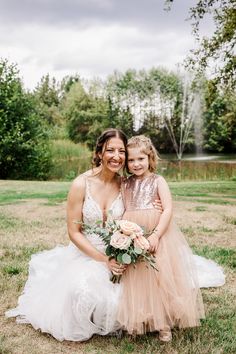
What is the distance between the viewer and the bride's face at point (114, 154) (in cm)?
405

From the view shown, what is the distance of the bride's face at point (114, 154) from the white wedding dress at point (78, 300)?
34 cm

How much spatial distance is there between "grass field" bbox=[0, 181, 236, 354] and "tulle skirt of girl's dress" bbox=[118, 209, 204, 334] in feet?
0.58

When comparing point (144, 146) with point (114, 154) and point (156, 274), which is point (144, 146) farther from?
point (156, 274)

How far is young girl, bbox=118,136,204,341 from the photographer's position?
3.72 metres

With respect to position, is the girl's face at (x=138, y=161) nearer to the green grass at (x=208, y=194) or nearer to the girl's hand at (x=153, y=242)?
the girl's hand at (x=153, y=242)

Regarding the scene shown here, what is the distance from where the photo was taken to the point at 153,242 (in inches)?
146

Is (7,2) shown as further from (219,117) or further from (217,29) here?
(219,117)

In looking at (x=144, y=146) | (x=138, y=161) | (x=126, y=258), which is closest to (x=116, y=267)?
(x=126, y=258)

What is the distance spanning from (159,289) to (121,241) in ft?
2.13

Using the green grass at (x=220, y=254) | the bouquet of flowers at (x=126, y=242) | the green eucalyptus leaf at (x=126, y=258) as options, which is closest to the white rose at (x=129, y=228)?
the bouquet of flowers at (x=126, y=242)

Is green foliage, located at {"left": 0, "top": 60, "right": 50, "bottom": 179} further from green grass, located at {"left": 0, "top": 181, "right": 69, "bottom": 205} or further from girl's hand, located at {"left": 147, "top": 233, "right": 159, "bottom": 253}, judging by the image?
girl's hand, located at {"left": 147, "top": 233, "right": 159, "bottom": 253}

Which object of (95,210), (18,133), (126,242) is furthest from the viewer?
(18,133)

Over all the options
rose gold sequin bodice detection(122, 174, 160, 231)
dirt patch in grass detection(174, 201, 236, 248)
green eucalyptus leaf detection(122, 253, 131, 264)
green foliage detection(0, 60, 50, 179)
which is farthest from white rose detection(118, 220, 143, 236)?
green foliage detection(0, 60, 50, 179)

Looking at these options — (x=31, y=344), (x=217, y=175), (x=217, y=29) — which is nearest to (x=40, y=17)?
(x=217, y=29)
